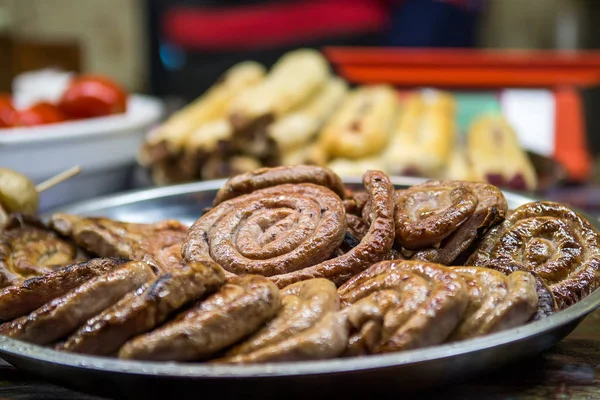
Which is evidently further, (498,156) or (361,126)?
(361,126)

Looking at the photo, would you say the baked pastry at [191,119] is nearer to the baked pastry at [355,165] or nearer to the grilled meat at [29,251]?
the baked pastry at [355,165]

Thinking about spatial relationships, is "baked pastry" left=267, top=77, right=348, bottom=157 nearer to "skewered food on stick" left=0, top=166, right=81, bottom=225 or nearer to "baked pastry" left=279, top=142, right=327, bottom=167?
"baked pastry" left=279, top=142, right=327, bottom=167

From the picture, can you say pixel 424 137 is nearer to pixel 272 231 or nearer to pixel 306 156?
pixel 306 156

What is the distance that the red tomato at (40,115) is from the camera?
3711mm

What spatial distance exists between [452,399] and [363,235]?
47 centimetres

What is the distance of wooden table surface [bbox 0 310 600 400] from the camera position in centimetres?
135

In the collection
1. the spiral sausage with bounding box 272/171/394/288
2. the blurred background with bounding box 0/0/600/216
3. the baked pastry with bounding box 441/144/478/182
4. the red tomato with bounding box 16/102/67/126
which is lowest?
the baked pastry with bounding box 441/144/478/182

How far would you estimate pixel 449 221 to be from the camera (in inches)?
61.8

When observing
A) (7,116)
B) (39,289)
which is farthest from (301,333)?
(7,116)

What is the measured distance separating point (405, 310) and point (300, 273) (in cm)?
28

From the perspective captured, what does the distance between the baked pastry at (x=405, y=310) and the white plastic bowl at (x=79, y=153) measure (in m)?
2.41

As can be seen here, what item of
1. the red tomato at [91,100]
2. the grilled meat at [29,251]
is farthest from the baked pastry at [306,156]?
the grilled meat at [29,251]

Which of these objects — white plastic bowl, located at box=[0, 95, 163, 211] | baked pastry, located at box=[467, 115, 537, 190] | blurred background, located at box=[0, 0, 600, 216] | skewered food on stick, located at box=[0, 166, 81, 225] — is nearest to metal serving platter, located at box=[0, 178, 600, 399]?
skewered food on stick, located at box=[0, 166, 81, 225]

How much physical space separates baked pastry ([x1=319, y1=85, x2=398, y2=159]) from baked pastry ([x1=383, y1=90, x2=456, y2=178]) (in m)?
0.07
